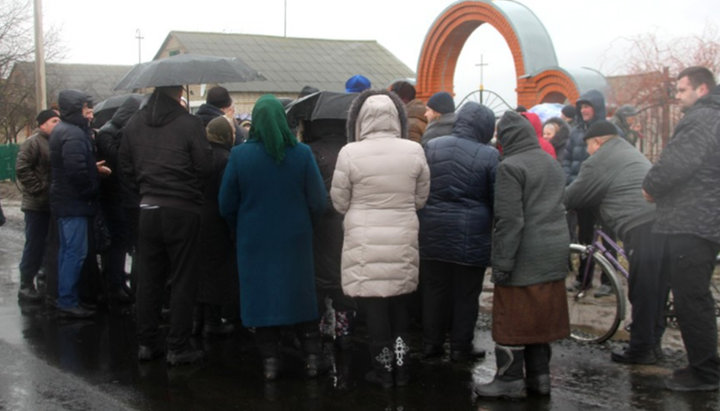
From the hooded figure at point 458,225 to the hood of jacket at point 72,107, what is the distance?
10.7ft

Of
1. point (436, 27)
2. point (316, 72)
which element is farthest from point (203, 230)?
point (316, 72)

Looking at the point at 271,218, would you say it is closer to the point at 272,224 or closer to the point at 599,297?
the point at 272,224

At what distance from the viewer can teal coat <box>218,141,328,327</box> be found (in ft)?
17.7

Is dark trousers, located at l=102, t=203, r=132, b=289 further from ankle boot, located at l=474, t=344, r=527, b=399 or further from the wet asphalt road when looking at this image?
ankle boot, located at l=474, t=344, r=527, b=399

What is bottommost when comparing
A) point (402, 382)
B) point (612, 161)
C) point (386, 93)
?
point (402, 382)

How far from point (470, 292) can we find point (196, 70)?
2585 mm

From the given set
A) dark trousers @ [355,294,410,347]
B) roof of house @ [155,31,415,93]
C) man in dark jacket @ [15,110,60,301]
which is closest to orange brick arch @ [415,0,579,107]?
man in dark jacket @ [15,110,60,301]

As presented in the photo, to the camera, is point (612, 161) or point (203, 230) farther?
point (203, 230)

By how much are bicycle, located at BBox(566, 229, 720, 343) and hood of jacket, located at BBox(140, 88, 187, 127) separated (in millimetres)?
3385

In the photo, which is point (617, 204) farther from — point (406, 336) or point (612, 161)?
point (406, 336)

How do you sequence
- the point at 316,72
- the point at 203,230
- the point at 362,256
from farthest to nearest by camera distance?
the point at 316,72, the point at 203,230, the point at 362,256

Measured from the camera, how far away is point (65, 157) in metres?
6.98

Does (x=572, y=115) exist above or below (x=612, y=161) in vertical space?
above

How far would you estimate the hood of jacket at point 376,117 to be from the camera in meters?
5.29
